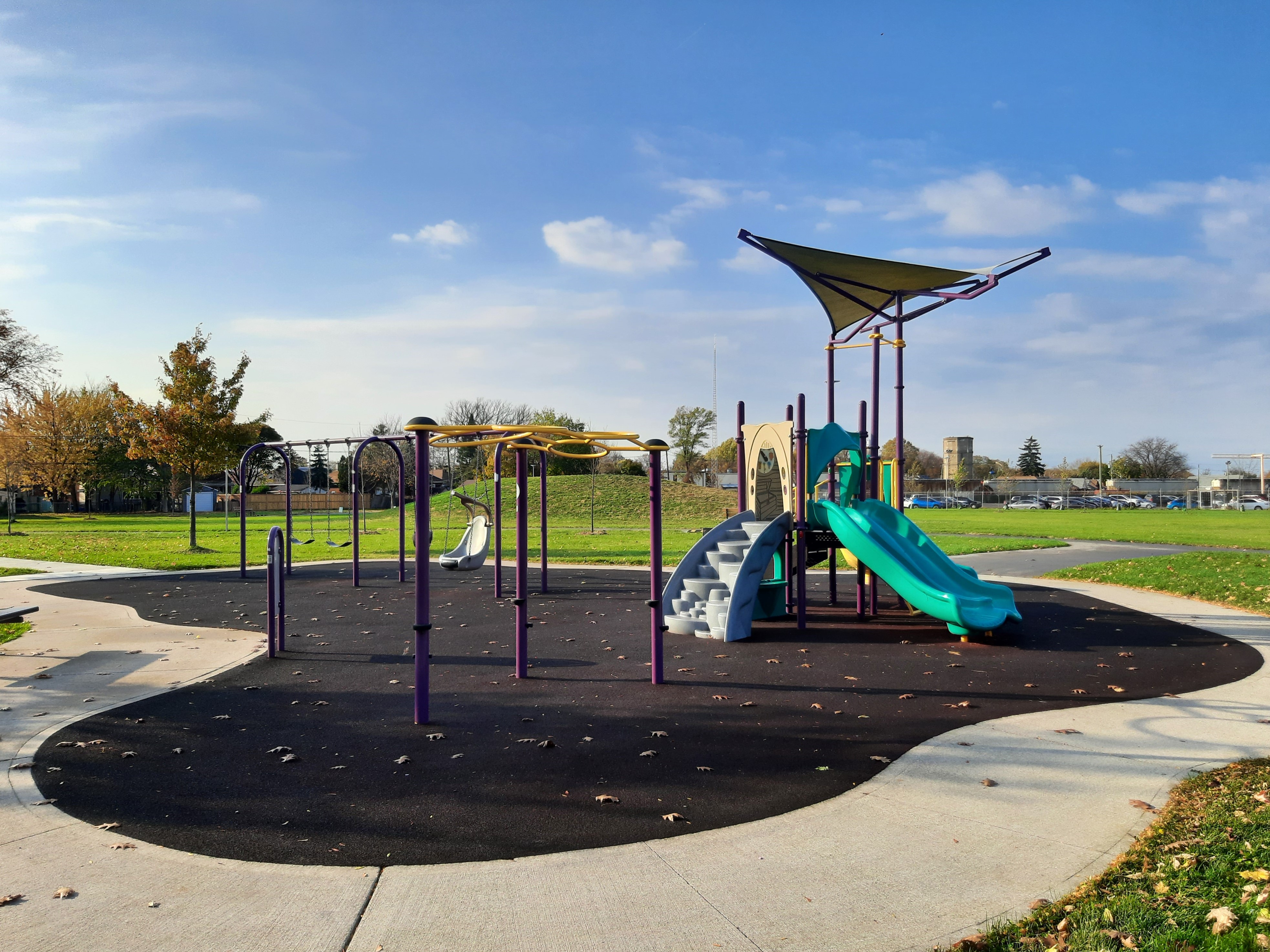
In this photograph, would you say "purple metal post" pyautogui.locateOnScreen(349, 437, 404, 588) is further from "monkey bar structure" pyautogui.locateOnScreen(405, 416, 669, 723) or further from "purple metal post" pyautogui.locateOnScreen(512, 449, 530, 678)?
"purple metal post" pyautogui.locateOnScreen(512, 449, 530, 678)

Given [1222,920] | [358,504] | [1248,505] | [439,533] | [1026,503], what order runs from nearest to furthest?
1. [1222,920]
2. [358,504]
3. [439,533]
4. [1248,505]
5. [1026,503]

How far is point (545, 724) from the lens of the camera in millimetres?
6117

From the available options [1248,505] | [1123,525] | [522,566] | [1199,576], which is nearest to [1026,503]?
[1248,505]

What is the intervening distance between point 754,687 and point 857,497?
17.0ft

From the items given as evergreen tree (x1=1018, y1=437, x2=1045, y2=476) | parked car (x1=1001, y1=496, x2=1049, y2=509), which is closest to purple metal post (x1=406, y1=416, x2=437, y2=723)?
parked car (x1=1001, y1=496, x2=1049, y2=509)

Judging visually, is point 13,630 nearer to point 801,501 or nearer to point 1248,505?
point 801,501

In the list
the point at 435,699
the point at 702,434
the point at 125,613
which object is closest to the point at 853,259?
the point at 435,699

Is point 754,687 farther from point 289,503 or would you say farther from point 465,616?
point 289,503

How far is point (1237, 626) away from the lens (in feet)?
34.4

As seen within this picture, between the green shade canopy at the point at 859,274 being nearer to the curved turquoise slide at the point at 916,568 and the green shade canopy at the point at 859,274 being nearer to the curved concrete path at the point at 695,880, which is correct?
the curved turquoise slide at the point at 916,568

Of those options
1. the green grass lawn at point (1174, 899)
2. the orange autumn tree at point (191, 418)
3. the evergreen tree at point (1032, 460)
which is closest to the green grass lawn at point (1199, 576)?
the green grass lawn at point (1174, 899)

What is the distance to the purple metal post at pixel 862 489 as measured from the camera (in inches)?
446

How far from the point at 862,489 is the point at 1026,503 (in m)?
65.9

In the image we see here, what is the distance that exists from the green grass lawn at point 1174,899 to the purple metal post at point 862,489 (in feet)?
23.4
